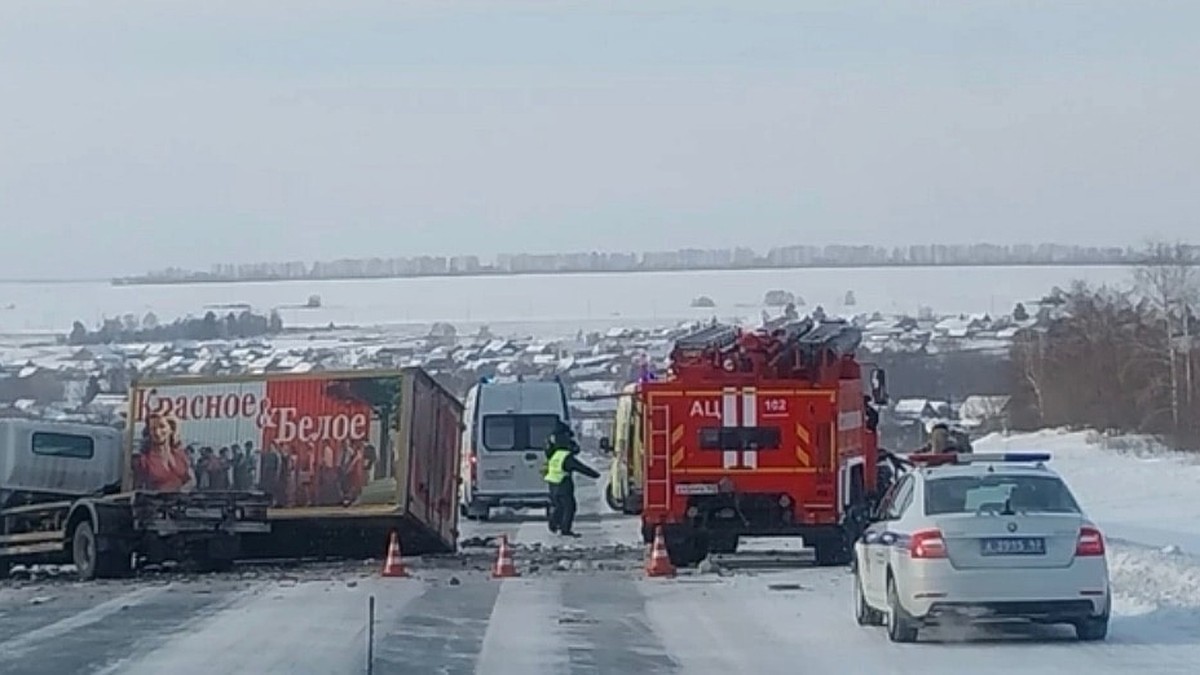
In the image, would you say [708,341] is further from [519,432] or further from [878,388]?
[519,432]

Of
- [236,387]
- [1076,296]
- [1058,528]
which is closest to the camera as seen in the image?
[1058,528]

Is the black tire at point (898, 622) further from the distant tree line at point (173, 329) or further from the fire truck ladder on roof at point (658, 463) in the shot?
the distant tree line at point (173, 329)

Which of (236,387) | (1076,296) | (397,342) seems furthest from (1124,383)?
(236,387)

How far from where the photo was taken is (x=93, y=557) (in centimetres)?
2558

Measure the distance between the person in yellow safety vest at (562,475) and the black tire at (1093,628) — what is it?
16.1 m

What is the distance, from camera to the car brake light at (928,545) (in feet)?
53.1

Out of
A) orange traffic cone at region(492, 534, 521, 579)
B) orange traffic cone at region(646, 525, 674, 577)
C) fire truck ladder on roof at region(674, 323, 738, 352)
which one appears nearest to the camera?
orange traffic cone at region(646, 525, 674, 577)

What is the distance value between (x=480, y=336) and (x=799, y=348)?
90940 millimetres

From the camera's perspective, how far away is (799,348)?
84.5ft

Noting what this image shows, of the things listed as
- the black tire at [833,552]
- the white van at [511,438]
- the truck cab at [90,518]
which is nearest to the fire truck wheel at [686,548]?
the black tire at [833,552]

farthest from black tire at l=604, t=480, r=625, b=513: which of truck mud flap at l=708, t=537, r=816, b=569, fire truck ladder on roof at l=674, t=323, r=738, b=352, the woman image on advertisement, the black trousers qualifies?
fire truck ladder on roof at l=674, t=323, r=738, b=352

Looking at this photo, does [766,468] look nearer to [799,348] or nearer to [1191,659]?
[799,348]

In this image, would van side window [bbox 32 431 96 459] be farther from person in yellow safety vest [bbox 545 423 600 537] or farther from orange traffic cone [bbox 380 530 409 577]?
person in yellow safety vest [bbox 545 423 600 537]

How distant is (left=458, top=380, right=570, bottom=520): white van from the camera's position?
39.1 meters
